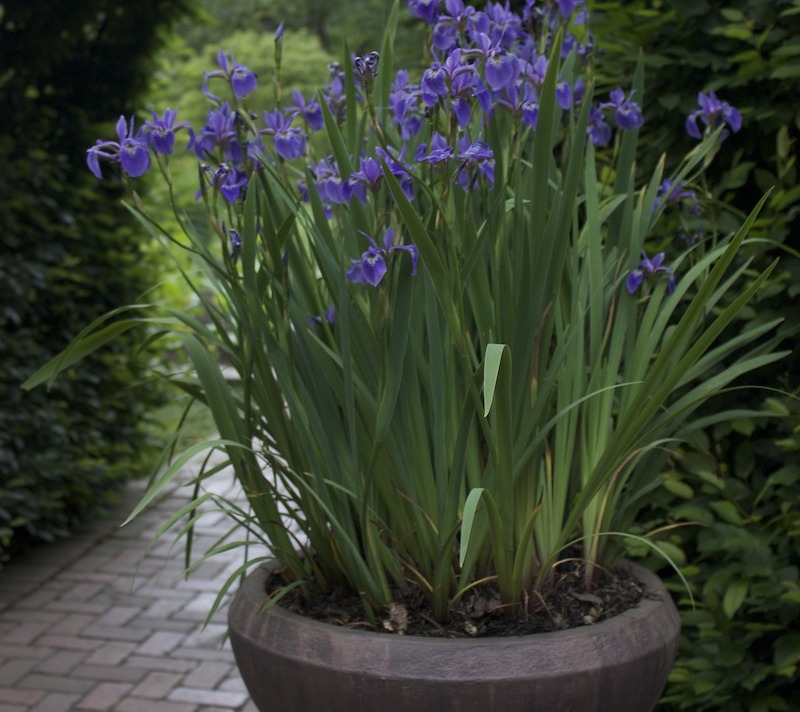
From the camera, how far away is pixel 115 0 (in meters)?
4.17

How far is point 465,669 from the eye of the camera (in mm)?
1436

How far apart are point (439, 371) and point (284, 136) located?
0.49 m

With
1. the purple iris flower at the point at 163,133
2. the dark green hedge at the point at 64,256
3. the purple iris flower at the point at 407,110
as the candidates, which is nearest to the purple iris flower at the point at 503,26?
the purple iris flower at the point at 407,110

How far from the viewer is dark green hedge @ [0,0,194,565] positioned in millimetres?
3754

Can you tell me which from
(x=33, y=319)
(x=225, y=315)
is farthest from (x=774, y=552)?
(x=33, y=319)

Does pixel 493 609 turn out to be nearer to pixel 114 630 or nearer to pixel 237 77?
pixel 237 77

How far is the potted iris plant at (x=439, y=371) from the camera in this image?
1.47 metres

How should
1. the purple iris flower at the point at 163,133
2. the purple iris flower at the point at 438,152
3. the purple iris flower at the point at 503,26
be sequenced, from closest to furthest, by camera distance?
the purple iris flower at the point at 438,152 → the purple iris flower at the point at 163,133 → the purple iris flower at the point at 503,26

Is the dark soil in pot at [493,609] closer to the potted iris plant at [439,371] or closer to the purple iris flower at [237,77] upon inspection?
the potted iris plant at [439,371]

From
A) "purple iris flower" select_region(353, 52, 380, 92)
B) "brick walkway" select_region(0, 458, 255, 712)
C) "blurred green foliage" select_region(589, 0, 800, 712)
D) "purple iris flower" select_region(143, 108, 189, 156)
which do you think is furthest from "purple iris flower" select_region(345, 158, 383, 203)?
"brick walkway" select_region(0, 458, 255, 712)

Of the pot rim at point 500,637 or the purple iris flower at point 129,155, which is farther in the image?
the purple iris flower at point 129,155

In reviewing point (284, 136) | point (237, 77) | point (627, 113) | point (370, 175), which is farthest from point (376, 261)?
point (627, 113)

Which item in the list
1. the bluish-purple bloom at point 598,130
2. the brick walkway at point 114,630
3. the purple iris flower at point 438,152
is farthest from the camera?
the brick walkway at point 114,630

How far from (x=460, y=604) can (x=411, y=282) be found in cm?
55
